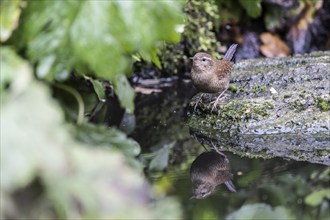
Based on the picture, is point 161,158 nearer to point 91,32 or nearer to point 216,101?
point 216,101

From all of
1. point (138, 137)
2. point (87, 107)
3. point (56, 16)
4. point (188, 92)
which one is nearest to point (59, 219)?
point (56, 16)

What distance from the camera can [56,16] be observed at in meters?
2.28

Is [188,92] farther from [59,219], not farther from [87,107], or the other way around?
[59,219]

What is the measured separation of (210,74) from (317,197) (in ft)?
6.29

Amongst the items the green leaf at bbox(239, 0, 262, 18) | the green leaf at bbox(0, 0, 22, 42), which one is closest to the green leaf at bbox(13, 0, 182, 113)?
the green leaf at bbox(0, 0, 22, 42)

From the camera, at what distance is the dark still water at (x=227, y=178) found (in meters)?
2.90

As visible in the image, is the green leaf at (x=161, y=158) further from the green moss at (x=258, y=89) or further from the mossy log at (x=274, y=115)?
the green moss at (x=258, y=89)

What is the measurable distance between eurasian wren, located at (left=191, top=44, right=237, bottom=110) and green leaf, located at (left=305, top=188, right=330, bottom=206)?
1.68m

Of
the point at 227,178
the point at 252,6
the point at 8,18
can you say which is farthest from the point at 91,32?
the point at 252,6

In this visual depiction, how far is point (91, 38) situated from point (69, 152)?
2.04 feet

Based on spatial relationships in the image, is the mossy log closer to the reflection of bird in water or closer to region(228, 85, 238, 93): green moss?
region(228, 85, 238, 93): green moss

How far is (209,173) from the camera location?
3.54m

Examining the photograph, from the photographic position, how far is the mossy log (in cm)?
406

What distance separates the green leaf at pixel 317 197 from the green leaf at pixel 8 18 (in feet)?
5.70
